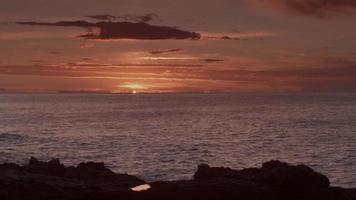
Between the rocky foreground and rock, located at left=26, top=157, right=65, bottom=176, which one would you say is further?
rock, located at left=26, top=157, right=65, bottom=176

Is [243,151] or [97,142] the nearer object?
[243,151]

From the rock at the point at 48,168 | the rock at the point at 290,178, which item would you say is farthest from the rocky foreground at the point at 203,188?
the rock at the point at 48,168

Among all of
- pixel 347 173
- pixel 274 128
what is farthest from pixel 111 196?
pixel 274 128

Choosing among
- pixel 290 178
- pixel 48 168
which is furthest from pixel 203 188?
pixel 48 168

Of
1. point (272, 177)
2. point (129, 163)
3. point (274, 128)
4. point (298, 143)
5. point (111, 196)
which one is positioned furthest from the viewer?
point (274, 128)

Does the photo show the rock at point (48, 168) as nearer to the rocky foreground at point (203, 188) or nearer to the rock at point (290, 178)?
the rocky foreground at point (203, 188)

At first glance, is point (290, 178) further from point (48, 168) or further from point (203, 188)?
point (48, 168)

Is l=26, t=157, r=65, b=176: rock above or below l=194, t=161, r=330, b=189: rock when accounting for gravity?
above

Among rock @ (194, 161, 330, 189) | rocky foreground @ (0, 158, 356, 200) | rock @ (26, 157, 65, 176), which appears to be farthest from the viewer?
rock @ (26, 157, 65, 176)

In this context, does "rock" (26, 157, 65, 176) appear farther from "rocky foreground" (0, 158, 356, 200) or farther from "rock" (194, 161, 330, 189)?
"rock" (194, 161, 330, 189)

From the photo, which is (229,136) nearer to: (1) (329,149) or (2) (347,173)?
(1) (329,149)

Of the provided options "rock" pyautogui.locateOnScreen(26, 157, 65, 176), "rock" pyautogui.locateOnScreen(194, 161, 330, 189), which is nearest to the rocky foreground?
"rock" pyautogui.locateOnScreen(194, 161, 330, 189)

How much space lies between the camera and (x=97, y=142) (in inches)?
3873

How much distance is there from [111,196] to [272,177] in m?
9.60
